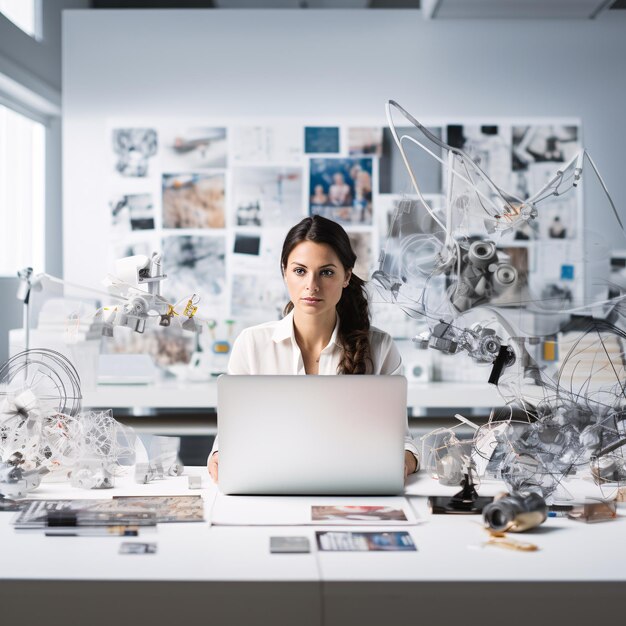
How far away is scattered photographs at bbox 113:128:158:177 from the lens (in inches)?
145

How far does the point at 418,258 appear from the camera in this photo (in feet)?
6.40

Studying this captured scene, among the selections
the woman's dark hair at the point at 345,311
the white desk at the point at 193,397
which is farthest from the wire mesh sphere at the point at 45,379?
the white desk at the point at 193,397

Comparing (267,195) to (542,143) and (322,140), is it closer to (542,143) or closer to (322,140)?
(322,140)

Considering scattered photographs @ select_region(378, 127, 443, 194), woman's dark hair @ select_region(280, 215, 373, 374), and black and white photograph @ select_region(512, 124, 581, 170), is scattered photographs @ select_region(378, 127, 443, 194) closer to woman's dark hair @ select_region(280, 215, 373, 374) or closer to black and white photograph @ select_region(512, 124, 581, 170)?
black and white photograph @ select_region(512, 124, 581, 170)

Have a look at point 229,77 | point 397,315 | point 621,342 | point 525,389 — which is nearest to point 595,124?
point 397,315

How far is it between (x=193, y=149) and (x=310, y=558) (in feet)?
8.98

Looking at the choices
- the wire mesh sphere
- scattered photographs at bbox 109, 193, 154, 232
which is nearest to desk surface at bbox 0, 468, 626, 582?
the wire mesh sphere

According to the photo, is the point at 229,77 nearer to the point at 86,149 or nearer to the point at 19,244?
the point at 86,149

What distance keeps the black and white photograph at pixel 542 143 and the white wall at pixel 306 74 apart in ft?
0.25

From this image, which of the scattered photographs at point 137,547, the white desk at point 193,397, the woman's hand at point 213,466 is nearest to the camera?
the scattered photographs at point 137,547

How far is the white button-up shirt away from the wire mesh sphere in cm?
47

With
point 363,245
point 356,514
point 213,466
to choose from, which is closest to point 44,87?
point 363,245

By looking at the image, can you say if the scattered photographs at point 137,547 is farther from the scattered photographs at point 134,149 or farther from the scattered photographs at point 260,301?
the scattered photographs at point 134,149

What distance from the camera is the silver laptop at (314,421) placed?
1600mm
